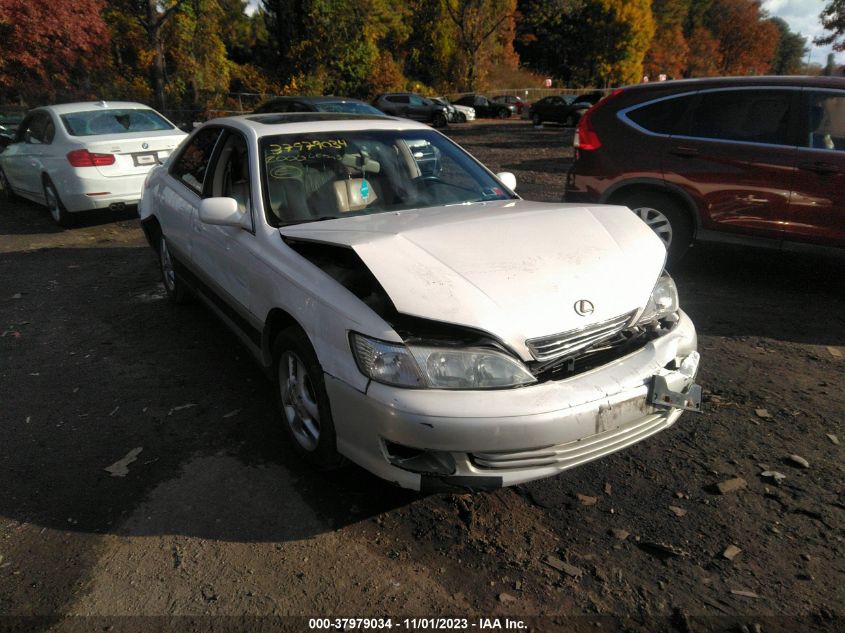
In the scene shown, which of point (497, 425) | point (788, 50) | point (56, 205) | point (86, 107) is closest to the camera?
point (497, 425)

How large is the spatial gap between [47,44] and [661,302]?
2352 centimetres

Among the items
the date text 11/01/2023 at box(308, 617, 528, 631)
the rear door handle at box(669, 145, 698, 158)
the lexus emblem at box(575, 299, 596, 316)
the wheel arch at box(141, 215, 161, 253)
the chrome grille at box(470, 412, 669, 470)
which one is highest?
the lexus emblem at box(575, 299, 596, 316)

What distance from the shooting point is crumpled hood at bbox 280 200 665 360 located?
105 inches

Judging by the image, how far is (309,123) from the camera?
13.8 feet

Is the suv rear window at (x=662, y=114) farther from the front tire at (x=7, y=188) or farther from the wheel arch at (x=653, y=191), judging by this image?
the front tire at (x=7, y=188)

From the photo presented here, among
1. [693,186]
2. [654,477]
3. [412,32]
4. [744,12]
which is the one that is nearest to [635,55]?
[412,32]

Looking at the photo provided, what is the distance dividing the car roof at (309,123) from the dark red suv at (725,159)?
2726 millimetres

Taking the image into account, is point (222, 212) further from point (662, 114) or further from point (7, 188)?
point (7, 188)

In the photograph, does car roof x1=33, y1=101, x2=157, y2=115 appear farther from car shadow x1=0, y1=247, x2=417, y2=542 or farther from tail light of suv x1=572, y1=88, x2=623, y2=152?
tail light of suv x1=572, y1=88, x2=623, y2=152

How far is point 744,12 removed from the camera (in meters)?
76.4

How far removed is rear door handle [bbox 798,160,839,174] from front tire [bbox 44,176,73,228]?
8.44 meters

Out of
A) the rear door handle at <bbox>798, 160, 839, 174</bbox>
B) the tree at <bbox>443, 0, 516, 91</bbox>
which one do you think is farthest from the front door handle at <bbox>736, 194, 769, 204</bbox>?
the tree at <bbox>443, 0, 516, 91</bbox>

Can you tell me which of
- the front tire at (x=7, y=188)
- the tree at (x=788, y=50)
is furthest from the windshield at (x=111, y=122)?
the tree at (x=788, y=50)

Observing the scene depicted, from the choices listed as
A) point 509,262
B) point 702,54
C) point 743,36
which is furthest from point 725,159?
point 743,36
